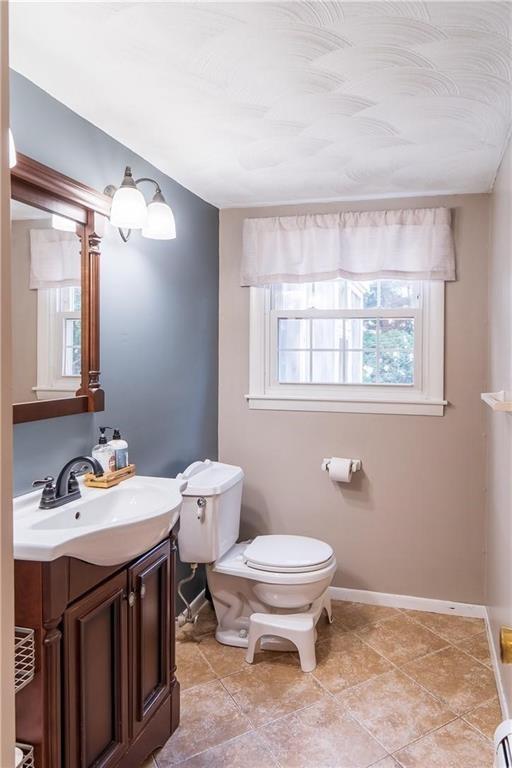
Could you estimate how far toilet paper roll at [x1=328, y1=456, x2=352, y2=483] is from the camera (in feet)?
9.42

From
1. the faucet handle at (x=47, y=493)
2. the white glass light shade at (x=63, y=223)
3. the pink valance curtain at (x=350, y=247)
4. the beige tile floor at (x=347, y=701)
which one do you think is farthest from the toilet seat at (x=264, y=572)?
the white glass light shade at (x=63, y=223)

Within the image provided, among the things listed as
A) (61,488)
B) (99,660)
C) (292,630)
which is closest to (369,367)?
(292,630)

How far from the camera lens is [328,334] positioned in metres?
3.06

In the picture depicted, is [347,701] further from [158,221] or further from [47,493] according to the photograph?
[158,221]

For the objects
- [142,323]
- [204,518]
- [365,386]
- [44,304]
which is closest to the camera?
[44,304]

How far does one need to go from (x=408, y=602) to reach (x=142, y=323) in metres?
2.10

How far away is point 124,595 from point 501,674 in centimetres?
157

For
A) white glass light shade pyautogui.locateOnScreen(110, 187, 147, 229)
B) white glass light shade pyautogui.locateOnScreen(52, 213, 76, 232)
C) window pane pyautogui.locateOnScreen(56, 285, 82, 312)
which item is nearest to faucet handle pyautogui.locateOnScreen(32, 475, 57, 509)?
window pane pyautogui.locateOnScreen(56, 285, 82, 312)

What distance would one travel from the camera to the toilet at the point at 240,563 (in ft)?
7.79

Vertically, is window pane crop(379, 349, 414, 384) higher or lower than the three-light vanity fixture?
lower

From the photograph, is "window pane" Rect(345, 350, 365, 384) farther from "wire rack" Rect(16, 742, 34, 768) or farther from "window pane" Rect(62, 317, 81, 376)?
"wire rack" Rect(16, 742, 34, 768)

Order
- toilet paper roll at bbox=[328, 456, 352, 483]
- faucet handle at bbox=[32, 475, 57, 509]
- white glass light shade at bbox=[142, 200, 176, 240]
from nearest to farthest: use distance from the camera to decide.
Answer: faucet handle at bbox=[32, 475, 57, 509]
white glass light shade at bbox=[142, 200, 176, 240]
toilet paper roll at bbox=[328, 456, 352, 483]

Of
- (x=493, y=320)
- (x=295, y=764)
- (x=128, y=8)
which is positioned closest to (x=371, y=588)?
(x=295, y=764)

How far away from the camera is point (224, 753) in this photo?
1.84 metres
